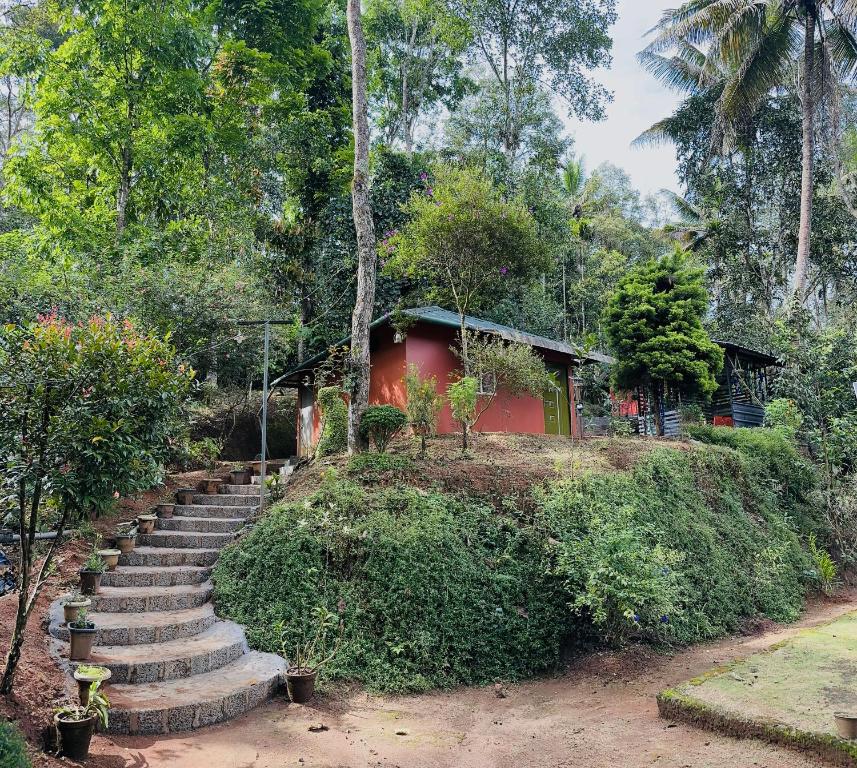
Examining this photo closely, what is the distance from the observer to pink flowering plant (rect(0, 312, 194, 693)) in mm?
→ 4555

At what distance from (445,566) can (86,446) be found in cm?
403

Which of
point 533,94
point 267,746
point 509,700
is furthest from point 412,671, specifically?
point 533,94

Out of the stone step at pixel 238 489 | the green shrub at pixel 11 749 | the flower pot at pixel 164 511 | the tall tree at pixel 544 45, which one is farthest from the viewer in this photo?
the tall tree at pixel 544 45

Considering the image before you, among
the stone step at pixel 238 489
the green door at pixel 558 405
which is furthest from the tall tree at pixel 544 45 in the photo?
the stone step at pixel 238 489

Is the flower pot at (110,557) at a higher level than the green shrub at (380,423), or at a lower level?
lower

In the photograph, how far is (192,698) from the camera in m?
5.13

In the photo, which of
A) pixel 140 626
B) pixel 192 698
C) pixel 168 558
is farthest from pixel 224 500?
pixel 192 698

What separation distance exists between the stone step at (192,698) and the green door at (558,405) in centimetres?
1152

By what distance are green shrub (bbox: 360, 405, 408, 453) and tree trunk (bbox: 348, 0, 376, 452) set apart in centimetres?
18

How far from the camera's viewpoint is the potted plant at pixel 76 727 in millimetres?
4074

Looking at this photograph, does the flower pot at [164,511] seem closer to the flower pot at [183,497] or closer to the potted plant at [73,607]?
the flower pot at [183,497]

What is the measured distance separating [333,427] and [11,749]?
26.8 ft

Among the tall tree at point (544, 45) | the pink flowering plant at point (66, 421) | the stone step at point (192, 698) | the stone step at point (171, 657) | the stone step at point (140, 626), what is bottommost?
the stone step at point (192, 698)

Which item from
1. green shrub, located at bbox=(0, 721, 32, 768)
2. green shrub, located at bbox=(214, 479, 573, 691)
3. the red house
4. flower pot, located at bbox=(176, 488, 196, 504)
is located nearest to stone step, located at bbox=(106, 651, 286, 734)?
green shrub, located at bbox=(214, 479, 573, 691)
